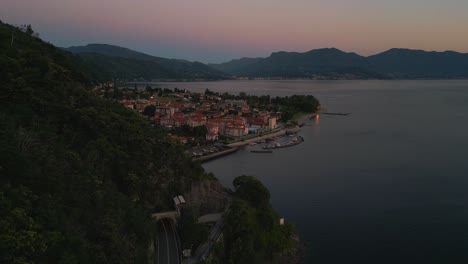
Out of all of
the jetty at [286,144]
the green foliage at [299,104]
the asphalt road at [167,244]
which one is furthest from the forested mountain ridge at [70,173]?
the green foliage at [299,104]

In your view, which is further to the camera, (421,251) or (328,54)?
(328,54)

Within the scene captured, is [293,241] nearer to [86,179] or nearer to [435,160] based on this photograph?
[86,179]

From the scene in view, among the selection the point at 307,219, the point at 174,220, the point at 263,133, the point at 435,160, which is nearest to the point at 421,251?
the point at 307,219

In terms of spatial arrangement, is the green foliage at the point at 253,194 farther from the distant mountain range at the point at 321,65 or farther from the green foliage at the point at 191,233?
the distant mountain range at the point at 321,65

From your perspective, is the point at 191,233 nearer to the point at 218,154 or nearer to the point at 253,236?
the point at 253,236

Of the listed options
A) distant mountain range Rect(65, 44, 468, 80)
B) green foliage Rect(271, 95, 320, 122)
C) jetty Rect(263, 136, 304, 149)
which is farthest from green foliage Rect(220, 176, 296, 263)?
distant mountain range Rect(65, 44, 468, 80)
